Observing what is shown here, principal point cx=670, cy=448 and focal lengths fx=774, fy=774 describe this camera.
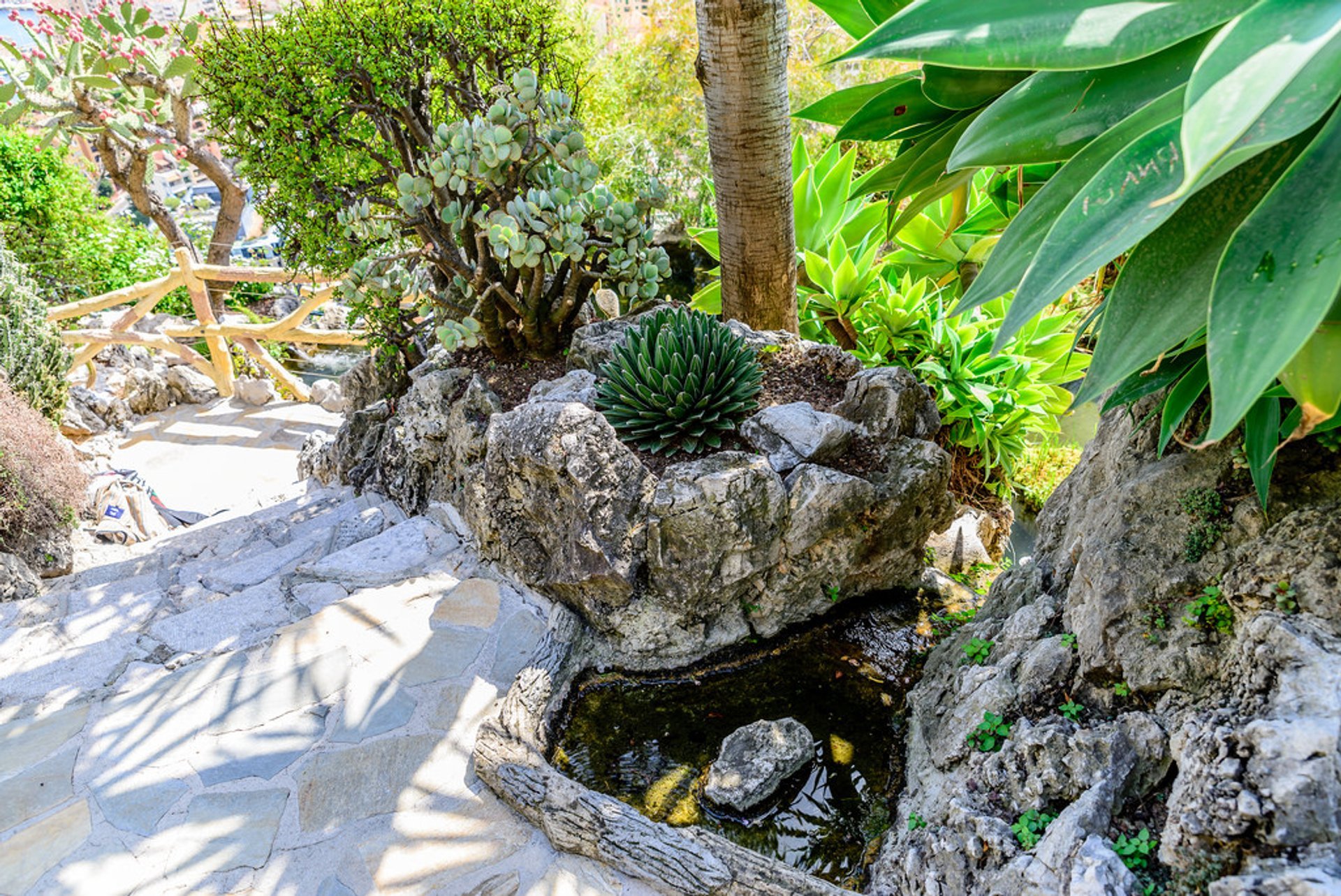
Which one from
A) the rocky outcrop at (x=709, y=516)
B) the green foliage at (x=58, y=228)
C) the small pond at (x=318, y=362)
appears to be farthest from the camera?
the small pond at (x=318, y=362)

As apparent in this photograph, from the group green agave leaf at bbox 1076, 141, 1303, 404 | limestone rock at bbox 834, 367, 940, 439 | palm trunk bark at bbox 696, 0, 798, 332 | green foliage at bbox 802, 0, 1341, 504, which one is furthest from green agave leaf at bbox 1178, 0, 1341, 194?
palm trunk bark at bbox 696, 0, 798, 332

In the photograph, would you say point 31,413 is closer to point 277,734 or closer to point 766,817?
point 277,734

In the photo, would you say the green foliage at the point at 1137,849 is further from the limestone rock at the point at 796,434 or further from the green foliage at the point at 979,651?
the limestone rock at the point at 796,434

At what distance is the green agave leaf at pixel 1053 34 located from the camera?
121cm

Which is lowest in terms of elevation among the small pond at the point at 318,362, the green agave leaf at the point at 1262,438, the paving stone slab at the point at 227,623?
the small pond at the point at 318,362

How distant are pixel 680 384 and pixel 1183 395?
1.76 m

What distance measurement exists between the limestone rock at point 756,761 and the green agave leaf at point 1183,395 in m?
1.51

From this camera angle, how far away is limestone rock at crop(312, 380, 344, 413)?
10617mm

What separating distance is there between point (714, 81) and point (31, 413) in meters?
5.30

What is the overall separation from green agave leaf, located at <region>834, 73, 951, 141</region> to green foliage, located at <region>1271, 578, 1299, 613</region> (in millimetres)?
1380

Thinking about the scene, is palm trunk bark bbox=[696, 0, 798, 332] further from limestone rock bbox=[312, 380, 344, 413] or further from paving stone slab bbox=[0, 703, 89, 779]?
limestone rock bbox=[312, 380, 344, 413]

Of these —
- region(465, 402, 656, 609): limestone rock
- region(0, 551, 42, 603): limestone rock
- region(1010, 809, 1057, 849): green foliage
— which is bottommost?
region(0, 551, 42, 603): limestone rock

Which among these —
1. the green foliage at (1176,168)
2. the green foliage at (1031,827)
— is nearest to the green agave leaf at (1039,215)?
the green foliage at (1176,168)

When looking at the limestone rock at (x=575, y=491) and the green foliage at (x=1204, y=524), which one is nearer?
the green foliage at (x=1204, y=524)
